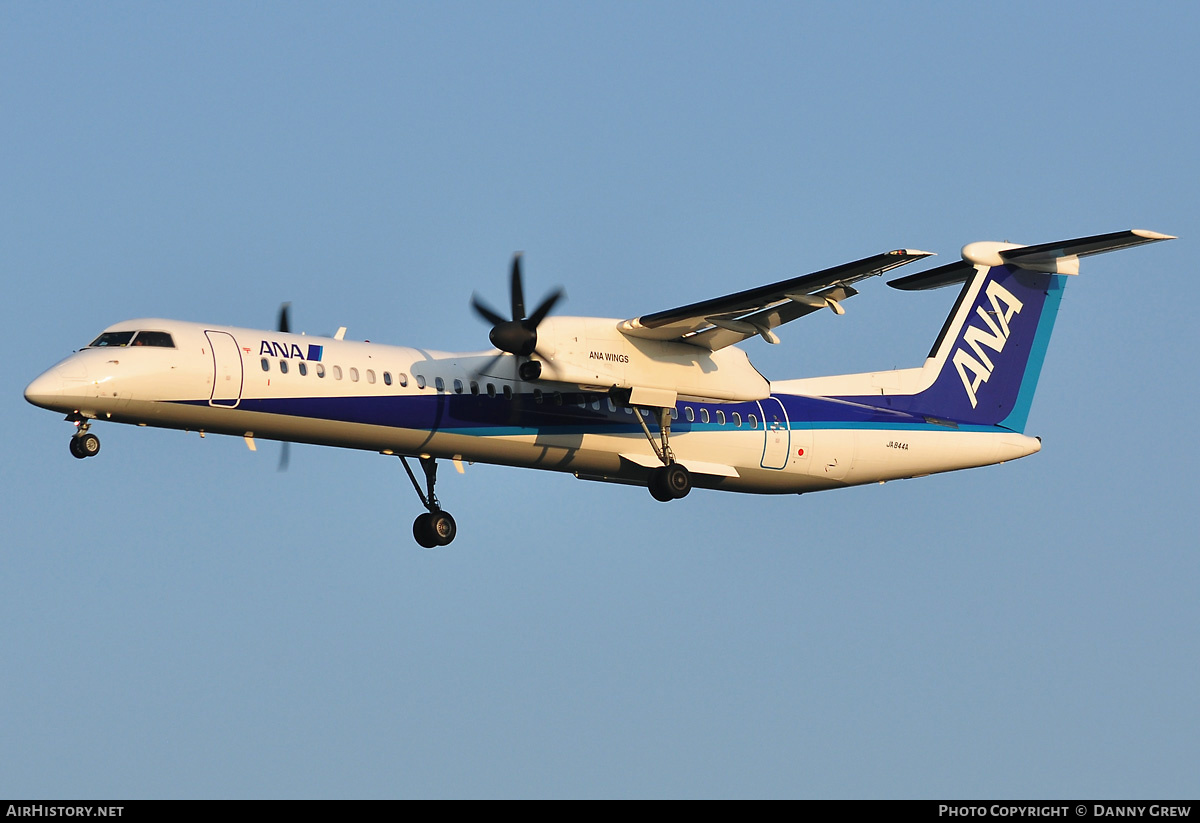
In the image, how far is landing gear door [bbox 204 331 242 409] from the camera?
17109mm

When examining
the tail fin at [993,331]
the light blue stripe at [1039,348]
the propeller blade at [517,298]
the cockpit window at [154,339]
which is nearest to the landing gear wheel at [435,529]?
the propeller blade at [517,298]

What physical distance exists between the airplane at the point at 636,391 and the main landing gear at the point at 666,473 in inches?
0.8

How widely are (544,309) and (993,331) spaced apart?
8598 millimetres

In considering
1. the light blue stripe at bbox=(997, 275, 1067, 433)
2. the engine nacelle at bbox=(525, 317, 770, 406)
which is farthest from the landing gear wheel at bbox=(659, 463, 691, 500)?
the light blue stripe at bbox=(997, 275, 1067, 433)

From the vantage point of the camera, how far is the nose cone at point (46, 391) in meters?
16.1

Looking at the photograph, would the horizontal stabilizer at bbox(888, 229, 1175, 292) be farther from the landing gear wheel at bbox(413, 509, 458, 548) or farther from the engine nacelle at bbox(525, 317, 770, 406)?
the landing gear wheel at bbox(413, 509, 458, 548)

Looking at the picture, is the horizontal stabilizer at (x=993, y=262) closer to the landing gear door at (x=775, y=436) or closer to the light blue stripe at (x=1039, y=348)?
the light blue stripe at (x=1039, y=348)

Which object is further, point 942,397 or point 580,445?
point 942,397

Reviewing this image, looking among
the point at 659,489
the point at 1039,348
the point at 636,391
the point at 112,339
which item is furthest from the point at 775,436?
the point at 112,339

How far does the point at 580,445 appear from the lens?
19844mm
